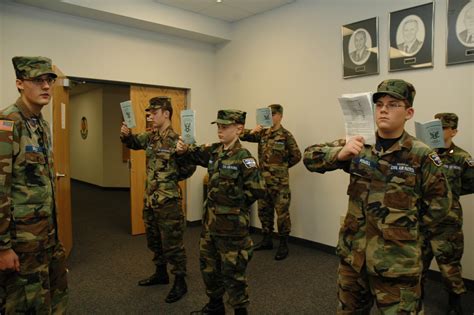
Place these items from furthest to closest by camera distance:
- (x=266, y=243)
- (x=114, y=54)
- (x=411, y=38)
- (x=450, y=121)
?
(x=114, y=54) → (x=266, y=243) → (x=411, y=38) → (x=450, y=121)

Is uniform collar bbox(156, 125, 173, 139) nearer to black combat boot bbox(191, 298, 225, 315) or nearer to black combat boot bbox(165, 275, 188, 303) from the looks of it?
black combat boot bbox(165, 275, 188, 303)

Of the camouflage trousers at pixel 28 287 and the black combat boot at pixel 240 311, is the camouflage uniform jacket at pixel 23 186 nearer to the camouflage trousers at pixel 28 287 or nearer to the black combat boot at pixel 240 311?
the camouflage trousers at pixel 28 287

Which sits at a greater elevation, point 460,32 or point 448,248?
point 460,32

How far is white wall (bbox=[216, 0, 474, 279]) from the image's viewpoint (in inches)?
121

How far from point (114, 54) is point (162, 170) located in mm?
2224

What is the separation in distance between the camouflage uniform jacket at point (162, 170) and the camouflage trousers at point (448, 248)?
206 cm

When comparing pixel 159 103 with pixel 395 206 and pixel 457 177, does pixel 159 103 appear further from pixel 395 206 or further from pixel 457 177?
pixel 457 177

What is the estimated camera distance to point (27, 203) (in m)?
1.75

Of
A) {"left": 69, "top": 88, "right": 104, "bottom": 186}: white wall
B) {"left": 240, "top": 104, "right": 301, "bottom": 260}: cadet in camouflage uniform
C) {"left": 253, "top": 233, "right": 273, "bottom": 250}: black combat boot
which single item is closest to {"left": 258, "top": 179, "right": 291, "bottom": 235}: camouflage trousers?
{"left": 240, "top": 104, "right": 301, "bottom": 260}: cadet in camouflage uniform

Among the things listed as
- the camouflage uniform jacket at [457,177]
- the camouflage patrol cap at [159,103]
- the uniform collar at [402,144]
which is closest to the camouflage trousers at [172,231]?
the camouflage patrol cap at [159,103]

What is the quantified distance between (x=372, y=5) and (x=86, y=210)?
5.70 meters

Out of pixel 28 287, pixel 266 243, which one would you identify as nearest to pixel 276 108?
pixel 266 243

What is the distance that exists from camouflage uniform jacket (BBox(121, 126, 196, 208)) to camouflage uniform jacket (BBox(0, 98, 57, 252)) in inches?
41.7

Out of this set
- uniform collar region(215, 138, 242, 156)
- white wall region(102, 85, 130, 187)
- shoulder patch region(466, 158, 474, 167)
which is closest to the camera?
uniform collar region(215, 138, 242, 156)
